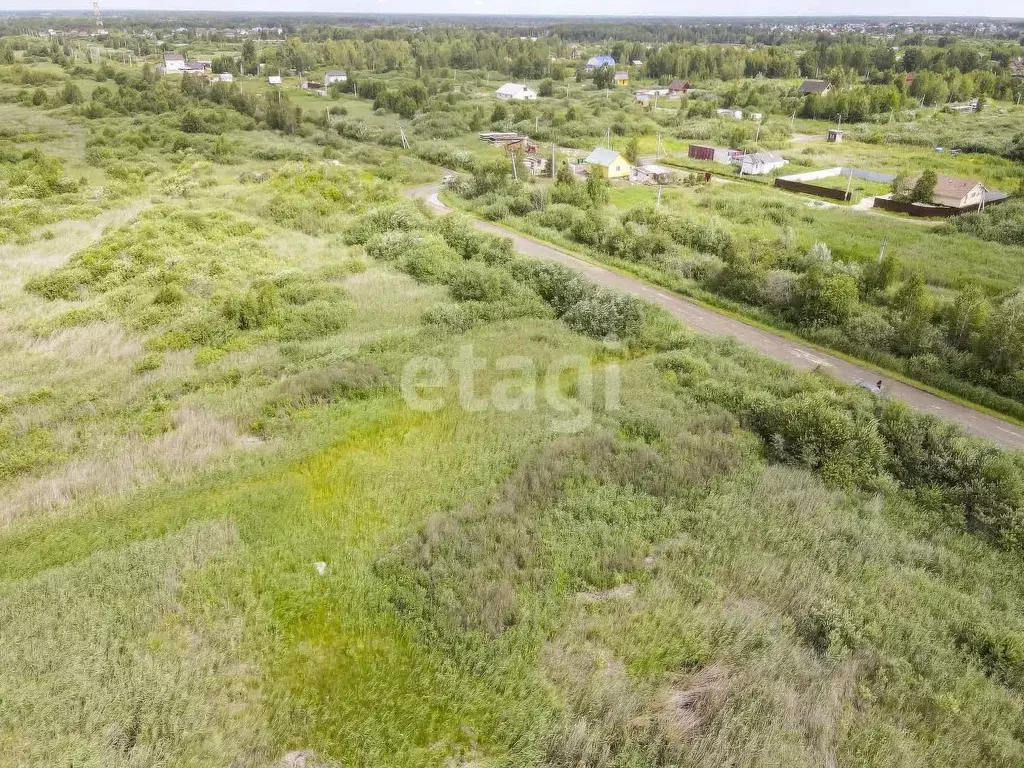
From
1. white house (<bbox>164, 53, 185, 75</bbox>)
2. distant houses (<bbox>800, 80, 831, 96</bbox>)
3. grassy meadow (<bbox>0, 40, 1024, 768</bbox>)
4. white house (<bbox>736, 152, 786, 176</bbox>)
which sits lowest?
grassy meadow (<bbox>0, 40, 1024, 768</bbox>)

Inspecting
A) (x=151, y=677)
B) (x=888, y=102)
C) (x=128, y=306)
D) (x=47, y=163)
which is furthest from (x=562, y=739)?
(x=888, y=102)

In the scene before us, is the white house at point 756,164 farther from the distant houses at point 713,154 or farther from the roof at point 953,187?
the roof at point 953,187

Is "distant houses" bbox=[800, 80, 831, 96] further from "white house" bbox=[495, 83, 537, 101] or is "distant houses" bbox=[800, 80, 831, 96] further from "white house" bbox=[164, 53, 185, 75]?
"white house" bbox=[164, 53, 185, 75]

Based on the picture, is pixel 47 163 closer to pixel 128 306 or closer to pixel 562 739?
pixel 128 306

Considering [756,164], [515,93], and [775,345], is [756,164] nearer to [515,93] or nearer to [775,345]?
[775,345]

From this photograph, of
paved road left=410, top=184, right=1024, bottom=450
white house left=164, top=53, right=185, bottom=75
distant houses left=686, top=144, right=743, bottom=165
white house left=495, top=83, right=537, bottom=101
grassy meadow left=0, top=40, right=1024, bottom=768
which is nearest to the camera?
grassy meadow left=0, top=40, right=1024, bottom=768

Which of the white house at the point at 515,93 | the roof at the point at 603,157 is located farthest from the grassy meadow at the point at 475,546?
the white house at the point at 515,93

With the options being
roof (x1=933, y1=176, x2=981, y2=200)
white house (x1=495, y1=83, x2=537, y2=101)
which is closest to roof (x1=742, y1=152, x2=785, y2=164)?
roof (x1=933, y1=176, x2=981, y2=200)
